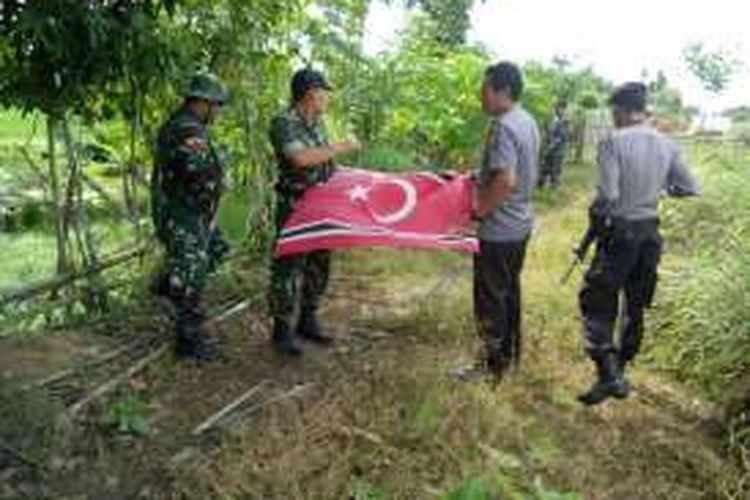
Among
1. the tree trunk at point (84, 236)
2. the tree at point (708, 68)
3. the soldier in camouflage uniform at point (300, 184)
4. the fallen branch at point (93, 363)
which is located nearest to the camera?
the fallen branch at point (93, 363)

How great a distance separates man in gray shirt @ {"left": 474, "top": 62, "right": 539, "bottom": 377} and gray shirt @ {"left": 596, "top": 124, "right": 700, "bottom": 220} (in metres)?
0.41

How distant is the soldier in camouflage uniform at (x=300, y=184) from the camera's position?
250 inches

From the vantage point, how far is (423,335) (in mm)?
7477

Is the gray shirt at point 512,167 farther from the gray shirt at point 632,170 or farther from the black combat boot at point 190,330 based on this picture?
the black combat boot at point 190,330

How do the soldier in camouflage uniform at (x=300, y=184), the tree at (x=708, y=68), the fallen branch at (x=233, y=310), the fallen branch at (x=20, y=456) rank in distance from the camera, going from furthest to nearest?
the tree at (x=708, y=68), the fallen branch at (x=233, y=310), the soldier in camouflage uniform at (x=300, y=184), the fallen branch at (x=20, y=456)

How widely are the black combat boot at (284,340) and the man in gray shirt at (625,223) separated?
172cm

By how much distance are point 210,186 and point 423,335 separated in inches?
77.7

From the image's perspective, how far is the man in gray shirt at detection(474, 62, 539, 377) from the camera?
601 cm

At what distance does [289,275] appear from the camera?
663cm

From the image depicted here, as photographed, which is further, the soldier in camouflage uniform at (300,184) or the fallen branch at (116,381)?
the soldier in camouflage uniform at (300,184)

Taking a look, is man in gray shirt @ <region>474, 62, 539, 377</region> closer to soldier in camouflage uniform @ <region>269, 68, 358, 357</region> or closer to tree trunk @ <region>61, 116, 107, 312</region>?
soldier in camouflage uniform @ <region>269, 68, 358, 357</region>

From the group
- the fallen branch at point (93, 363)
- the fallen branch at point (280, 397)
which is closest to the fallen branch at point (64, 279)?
the fallen branch at point (93, 363)

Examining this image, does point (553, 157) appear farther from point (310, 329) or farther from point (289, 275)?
point (289, 275)

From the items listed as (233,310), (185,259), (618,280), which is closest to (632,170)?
(618,280)
